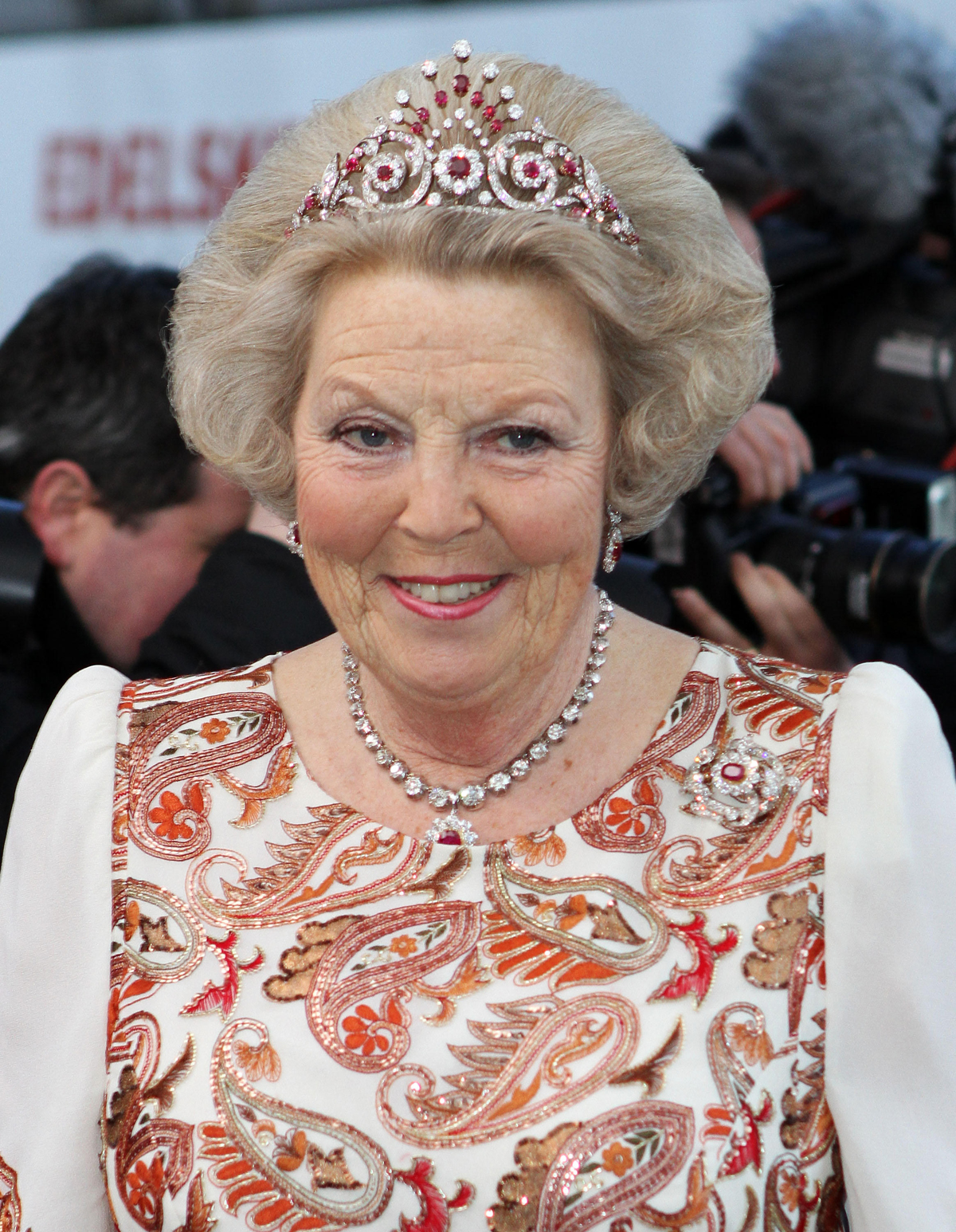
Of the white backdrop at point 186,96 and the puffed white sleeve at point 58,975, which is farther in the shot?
the white backdrop at point 186,96

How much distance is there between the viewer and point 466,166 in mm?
1208

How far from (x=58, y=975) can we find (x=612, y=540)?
647 mm

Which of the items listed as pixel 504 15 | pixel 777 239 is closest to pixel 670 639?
pixel 777 239

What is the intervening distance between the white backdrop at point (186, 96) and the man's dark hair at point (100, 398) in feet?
4.33

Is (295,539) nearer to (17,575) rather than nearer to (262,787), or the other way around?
(262,787)

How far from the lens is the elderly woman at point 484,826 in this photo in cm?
120

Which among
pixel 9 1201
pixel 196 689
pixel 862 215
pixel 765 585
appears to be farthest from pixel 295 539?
pixel 862 215

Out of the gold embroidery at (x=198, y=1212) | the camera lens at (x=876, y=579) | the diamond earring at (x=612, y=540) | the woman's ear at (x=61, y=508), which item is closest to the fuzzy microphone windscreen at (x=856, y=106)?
the camera lens at (x=876, y=579)

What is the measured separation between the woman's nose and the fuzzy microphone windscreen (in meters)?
2.15

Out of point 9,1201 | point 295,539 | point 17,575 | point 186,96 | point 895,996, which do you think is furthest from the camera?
point 186,96

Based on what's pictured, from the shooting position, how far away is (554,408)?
123 cm

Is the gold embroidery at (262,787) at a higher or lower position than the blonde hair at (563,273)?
lower

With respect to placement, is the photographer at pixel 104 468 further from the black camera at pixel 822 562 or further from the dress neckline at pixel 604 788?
the dress neckline at pixel 604 788

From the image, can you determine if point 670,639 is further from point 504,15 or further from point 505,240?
point 504,15
